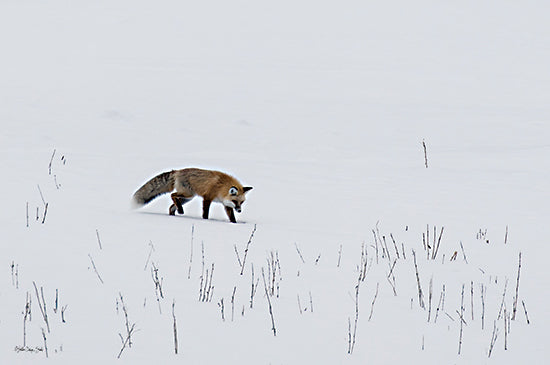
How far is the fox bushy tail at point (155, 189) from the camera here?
404 inches

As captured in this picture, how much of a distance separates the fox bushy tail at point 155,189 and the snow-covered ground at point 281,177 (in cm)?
51

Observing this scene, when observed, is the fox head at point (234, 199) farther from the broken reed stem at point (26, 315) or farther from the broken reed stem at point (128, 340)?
the broken reed stem at point (128, 340)

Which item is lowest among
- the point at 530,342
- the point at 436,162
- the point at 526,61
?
the point at 530,342

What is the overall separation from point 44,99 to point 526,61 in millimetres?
16046

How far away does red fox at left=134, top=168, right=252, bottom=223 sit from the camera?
987cm

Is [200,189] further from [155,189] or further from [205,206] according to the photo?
[155,189]

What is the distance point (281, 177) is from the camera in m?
14.4

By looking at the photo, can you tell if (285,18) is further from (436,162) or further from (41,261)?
(41,261)

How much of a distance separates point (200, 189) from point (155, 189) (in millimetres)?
595

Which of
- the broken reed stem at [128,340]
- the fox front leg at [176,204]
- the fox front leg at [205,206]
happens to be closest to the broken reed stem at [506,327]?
the broken reed stem at [128,340]

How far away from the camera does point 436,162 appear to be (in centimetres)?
1677

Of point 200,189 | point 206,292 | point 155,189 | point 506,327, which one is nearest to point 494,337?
point 506,327

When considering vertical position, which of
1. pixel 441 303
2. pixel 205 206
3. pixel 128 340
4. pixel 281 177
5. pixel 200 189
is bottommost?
pixel 128 340

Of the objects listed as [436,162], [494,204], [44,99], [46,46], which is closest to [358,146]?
[436,162]
